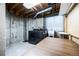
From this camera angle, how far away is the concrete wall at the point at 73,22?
5.64 ft

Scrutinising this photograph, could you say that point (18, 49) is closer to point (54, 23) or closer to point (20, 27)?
point (20, 27)

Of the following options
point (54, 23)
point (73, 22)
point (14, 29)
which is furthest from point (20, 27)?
point (73, 22)

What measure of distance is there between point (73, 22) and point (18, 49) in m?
1.13

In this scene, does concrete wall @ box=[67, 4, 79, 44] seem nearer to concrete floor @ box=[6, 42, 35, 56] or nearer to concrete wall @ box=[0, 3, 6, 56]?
concrete floor @ box=[6, 42, 35, 56]

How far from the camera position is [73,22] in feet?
5.87

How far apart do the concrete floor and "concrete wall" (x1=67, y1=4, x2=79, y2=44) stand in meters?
0.80

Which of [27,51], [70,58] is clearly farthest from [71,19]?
[27,51]

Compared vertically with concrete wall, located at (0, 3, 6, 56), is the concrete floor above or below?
below

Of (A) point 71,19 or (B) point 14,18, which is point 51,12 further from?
(B) point 14,18

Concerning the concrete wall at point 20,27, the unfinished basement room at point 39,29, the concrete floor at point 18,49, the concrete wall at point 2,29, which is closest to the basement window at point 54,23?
the unfinished basement room at point 39,29

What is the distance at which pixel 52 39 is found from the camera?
1.87 metres

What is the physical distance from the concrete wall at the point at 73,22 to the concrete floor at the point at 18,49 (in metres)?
0.80

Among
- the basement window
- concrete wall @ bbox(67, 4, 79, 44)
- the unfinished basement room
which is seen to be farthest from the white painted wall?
concrete wall @ bbox(67, 4, 79, 44)

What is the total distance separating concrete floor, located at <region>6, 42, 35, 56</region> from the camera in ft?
5.67
